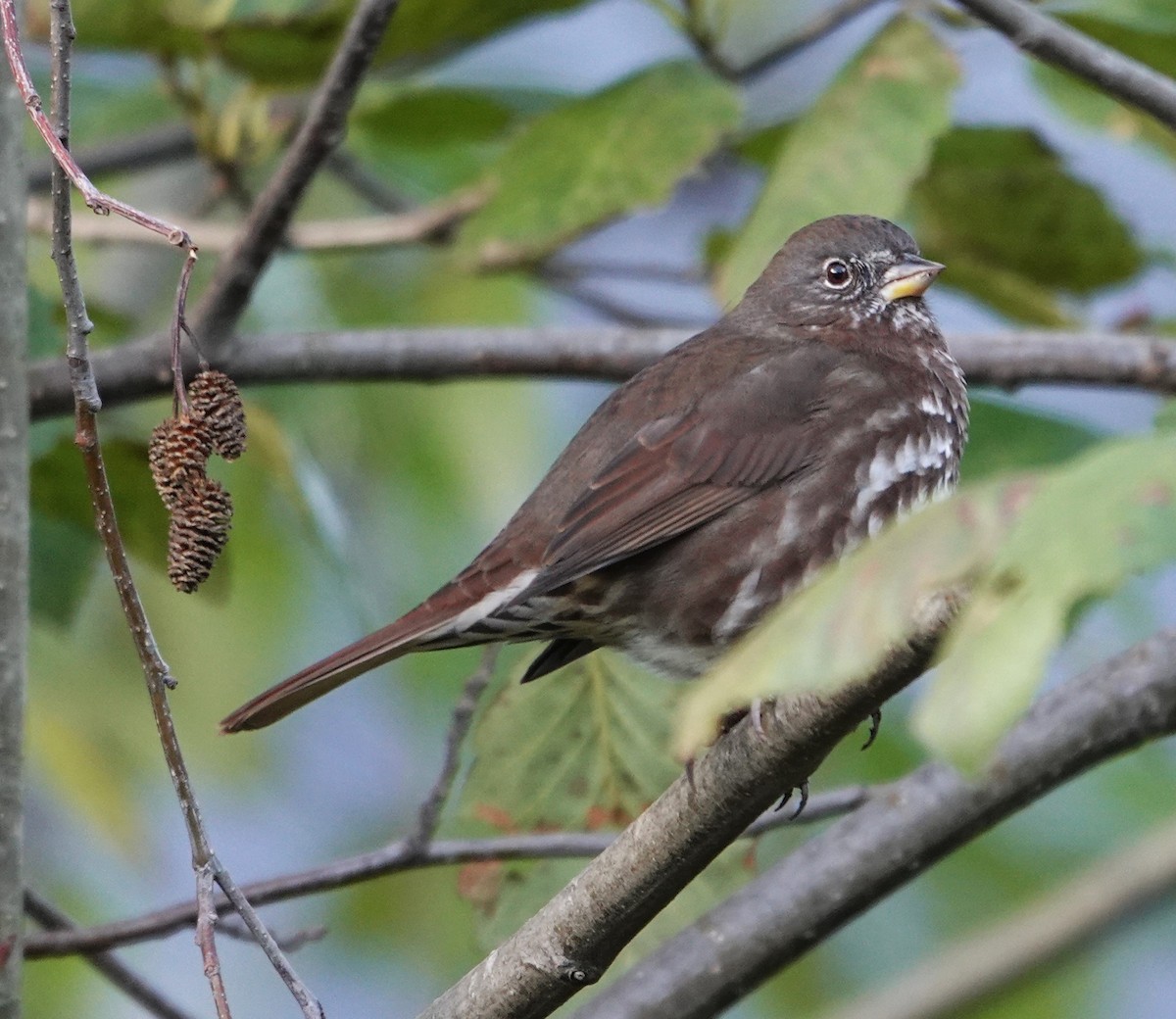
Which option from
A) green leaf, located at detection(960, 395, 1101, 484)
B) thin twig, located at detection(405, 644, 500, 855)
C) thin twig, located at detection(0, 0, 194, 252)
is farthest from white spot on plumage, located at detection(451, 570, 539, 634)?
thin twig, located at detection(0, 0, 194, 252)

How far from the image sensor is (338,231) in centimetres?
506

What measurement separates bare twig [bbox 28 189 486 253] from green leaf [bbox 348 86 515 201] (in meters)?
0.19

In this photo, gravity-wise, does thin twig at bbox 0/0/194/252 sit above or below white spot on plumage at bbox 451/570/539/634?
below

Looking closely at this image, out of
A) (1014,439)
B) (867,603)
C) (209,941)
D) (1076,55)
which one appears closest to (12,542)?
(209,941)

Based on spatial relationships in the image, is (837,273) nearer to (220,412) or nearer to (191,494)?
(220,412)

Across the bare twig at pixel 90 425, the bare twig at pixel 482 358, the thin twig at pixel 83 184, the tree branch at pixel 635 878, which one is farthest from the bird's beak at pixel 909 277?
the thin twig at pixel 83 184

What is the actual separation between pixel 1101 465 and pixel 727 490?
2.77m

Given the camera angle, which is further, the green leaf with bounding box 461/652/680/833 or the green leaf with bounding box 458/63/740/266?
the green leaf with bounding box 458/63/740/266

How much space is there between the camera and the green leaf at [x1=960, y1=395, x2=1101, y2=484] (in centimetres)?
454

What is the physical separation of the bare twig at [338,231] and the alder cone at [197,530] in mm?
2421

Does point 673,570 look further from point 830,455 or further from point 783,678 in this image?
point 783,678

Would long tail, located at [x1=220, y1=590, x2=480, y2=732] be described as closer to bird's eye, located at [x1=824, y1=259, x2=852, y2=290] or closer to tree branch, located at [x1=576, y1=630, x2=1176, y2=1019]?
tree branch, located at [x1=576, y1=630, x2=1176, y2=1019]

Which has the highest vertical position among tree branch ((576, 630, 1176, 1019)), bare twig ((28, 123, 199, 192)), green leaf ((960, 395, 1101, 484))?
bare twig ((28, 123, 199, 192))

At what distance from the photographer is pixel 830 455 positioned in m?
4.42
